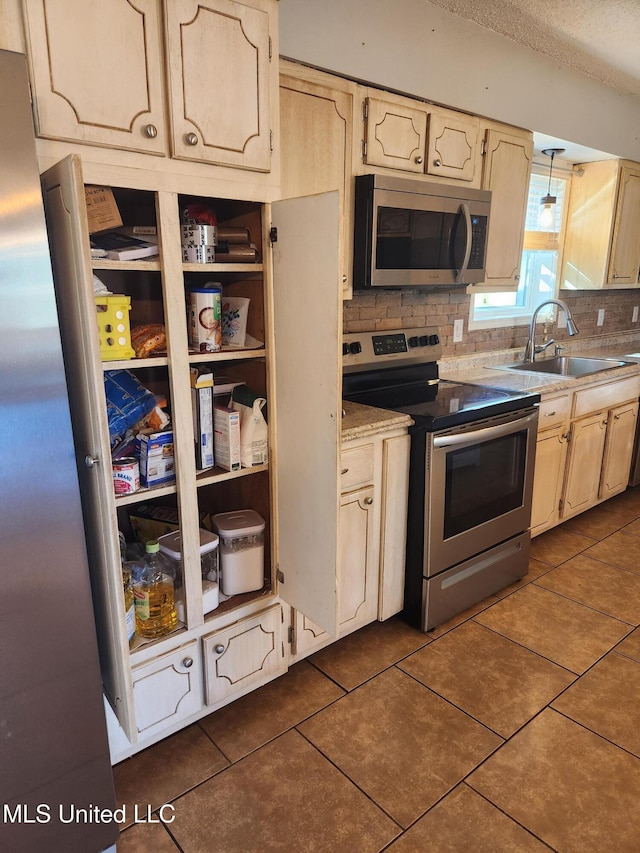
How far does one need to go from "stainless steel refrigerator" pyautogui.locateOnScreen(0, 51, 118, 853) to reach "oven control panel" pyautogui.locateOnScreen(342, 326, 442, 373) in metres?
1.41

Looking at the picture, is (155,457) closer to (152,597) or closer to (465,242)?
(152,597)

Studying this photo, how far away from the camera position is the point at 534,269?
3.79m

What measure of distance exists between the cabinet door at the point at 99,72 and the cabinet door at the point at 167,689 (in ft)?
4.62

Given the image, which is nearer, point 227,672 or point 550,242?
point 227,672

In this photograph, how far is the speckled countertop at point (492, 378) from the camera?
209cm

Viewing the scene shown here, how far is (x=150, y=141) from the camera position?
1.38 metres

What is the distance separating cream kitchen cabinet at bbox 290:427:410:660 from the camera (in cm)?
206

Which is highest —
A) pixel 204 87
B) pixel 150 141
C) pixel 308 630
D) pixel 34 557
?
pixel 204 87

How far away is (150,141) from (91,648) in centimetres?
123

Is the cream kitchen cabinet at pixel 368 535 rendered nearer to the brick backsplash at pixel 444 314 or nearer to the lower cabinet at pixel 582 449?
the brick backsplash at pixel 444 314

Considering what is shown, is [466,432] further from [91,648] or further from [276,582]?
[91,648]

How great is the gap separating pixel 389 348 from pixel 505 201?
963 mm

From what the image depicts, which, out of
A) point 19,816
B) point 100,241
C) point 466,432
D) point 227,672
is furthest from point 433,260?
point 19,816

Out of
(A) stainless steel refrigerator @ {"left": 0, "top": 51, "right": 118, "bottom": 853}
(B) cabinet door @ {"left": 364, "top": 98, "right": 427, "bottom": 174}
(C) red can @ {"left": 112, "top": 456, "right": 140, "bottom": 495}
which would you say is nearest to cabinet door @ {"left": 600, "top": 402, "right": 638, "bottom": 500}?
(B) cabinet door @ {"left": 364, "top": 98, "right": 427, "bottom": 174}
